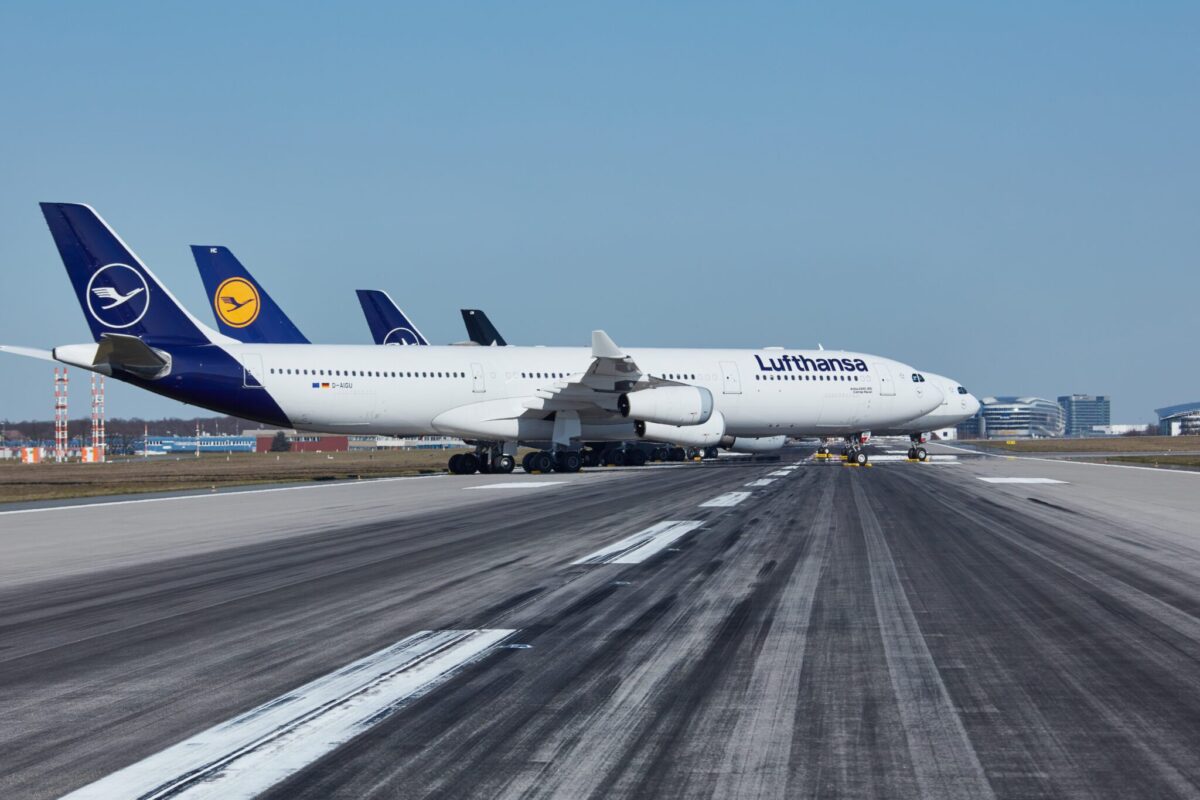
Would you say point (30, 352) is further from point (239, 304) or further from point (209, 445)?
point (209, 445)

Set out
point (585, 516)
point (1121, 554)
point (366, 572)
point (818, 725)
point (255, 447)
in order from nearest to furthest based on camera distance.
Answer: point (818, 725), point (366, 572), point (1121, 554), point (585, 516), point (255, 447)

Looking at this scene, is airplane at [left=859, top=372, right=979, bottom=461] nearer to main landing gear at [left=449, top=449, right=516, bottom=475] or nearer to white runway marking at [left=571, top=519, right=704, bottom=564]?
main landing gear at [left=449, top=449, right=516, bottom=475]

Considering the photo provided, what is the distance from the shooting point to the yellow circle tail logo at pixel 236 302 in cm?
4672

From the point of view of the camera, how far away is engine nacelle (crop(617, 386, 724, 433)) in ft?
142

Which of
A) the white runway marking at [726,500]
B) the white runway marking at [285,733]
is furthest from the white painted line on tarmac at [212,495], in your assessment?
the white runway marking at [285,733]

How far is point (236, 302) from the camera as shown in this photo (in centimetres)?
4725

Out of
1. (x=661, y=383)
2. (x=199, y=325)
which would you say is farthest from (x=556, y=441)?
(x=199, y=325)

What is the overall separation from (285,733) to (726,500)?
20.7 meters

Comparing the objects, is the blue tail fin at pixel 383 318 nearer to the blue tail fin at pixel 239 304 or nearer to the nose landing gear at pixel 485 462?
the blue tail fin at pixel 239 304

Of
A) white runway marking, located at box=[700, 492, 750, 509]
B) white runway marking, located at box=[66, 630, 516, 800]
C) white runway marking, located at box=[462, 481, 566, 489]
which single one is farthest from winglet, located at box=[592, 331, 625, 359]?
white runway marking, located at box=[66, 630, 516, 800]

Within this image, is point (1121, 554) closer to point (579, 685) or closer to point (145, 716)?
point (579, 685)

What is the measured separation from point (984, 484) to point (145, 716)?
2971 cm

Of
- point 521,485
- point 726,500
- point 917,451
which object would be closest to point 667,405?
point 521,485

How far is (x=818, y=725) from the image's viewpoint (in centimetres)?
645
